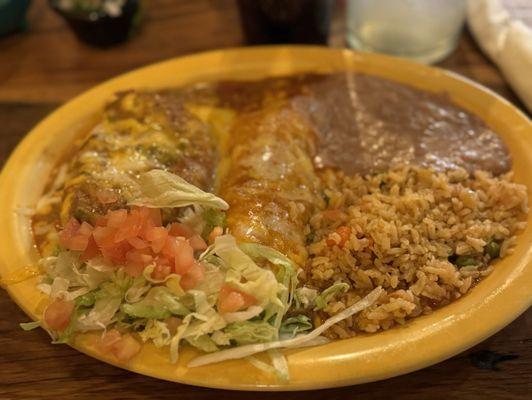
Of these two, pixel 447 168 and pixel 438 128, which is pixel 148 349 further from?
pixel 438 128

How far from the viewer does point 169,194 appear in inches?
71.2

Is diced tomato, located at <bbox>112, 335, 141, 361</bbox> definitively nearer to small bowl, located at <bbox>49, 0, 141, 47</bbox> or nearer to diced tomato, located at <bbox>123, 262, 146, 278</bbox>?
diced tomato, located at <bbox>123, 262, 146, 278</bbox>

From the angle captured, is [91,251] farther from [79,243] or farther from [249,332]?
[249,332]

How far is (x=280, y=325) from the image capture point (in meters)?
1.69

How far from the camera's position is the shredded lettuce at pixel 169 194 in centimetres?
181

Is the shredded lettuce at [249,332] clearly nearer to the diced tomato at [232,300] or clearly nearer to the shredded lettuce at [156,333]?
the diced tomato at [232,300]

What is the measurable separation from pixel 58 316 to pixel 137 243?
0.30 meters

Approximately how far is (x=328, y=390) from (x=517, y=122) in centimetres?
132

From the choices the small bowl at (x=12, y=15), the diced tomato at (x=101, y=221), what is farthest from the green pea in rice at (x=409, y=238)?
A: the small bowl at (x=12, y=15)

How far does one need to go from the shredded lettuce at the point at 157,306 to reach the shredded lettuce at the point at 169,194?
0.29 m

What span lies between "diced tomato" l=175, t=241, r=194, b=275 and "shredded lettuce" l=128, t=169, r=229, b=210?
18 cm

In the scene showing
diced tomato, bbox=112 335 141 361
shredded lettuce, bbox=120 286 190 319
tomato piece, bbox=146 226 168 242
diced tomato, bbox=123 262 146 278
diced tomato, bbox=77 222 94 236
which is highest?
tomato piece, bbox=146 226 168 242

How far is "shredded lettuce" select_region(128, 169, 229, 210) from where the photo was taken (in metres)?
1.81

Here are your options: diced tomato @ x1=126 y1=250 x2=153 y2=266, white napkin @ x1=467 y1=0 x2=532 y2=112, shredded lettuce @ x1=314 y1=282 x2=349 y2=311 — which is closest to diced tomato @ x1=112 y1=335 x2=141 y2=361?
diced tomato @ x1=126 y1=250 x2=153 y2=266
